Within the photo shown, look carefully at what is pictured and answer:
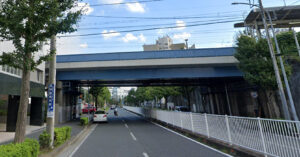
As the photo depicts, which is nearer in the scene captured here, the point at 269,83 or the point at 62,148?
the point at 62,148

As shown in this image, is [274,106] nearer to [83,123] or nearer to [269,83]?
[269,83]

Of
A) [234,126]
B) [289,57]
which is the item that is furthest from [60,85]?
[289,57]

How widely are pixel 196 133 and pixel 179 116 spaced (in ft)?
9.20

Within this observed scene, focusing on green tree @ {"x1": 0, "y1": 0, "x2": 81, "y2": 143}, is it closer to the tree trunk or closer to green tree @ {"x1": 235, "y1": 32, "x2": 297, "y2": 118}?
the tree trunk

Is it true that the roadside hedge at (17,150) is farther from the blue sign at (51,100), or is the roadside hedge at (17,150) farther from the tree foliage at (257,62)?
the tree foliage at (257,62)

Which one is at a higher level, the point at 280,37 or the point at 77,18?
the point at 280,37

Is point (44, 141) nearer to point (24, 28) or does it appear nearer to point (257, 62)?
point (24, 28)

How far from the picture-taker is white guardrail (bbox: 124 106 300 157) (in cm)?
446

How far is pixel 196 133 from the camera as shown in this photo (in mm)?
9742

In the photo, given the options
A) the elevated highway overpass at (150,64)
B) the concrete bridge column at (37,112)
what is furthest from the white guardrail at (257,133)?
the concrete bridge column at (37,112)

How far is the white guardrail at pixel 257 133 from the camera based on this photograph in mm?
4465

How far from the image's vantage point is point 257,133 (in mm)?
5508

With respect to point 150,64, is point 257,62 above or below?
below

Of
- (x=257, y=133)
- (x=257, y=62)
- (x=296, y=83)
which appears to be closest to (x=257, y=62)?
(x=257, y=62)
